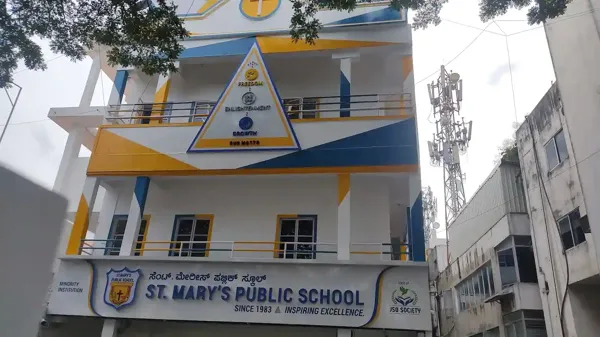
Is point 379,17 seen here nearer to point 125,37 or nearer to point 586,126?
point 586,126

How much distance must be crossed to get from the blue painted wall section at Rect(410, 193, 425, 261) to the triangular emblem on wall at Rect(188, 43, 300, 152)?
9.67ft

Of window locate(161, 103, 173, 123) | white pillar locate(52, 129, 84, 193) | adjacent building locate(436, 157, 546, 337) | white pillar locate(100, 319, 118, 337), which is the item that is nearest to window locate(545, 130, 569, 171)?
adjacent building locate(436, 157, 546, 337)

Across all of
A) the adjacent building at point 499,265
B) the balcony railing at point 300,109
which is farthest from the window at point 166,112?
the adjacent building at point 499,265

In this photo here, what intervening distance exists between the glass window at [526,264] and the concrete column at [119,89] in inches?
460

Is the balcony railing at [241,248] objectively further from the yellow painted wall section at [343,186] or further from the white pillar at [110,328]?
the white pillar at [110,328]

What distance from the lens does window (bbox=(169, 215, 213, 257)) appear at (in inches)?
405

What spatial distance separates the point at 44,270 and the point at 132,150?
8.51 meters

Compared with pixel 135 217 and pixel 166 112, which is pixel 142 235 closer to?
pixel 135 217

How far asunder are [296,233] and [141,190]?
3697 mm

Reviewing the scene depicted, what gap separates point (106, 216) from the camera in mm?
10750

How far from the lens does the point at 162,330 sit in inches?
376

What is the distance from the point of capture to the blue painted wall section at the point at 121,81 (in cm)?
1130

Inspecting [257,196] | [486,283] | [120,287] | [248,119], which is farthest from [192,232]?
[486,283]

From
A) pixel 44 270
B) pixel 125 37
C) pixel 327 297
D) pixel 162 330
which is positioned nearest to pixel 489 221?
pixel 327 297
